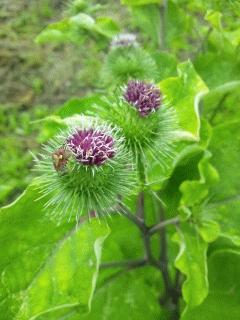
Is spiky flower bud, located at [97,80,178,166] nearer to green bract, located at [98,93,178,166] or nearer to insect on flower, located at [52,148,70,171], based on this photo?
green bract, located at [98,93,178,166]

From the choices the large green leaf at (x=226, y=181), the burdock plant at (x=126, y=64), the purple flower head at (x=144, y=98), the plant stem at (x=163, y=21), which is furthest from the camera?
the plant stem at (x=163, y=21)

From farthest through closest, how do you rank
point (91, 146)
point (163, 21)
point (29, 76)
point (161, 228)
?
point (29, 76) < point (163, 21) < point (161, 228) < point (91, 146)

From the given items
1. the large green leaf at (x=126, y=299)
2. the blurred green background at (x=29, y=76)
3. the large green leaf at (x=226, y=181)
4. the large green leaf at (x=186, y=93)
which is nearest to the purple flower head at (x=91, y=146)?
the large green leaf at (x=186, y=93)

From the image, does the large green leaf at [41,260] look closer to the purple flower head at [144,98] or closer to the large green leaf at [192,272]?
the large green leaf at [192,272]

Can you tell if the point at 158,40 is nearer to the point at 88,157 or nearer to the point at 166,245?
the point at 166,245

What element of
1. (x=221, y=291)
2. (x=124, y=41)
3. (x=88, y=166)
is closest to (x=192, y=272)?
(x=221, y=291)

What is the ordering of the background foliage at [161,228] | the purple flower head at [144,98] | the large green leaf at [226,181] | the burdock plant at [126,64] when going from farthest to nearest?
the burdock plant at [126,64] → the large green leaf at [226,181] → the background foliage at [161,228] → the purple flower head at [144,98]

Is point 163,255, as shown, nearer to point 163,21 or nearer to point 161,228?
point 161,228

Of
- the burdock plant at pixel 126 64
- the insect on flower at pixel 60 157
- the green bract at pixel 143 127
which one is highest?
the burdock plant at pixel 126 64
